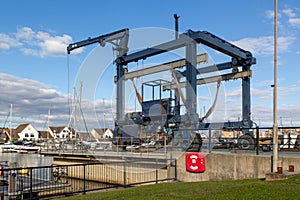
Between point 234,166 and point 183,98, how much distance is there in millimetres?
7631

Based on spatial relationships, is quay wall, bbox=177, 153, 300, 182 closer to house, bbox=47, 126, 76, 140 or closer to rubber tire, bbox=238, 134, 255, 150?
rubber tire, bbox=238, 134, 255, 150

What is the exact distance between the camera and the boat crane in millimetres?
18875

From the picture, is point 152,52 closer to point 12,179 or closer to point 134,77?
point 134,77

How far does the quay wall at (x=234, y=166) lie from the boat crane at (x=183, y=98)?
2.01m

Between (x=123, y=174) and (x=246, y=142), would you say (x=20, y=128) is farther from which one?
(x=246, y=142)

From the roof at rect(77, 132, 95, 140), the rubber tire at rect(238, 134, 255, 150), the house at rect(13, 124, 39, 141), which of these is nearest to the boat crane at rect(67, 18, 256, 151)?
the rubber tire at rect(238, 134, 255, 150)

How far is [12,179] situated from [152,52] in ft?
40.5

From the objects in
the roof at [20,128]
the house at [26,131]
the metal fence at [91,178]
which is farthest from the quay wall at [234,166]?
the roof at [20,128]

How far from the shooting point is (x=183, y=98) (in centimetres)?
2016

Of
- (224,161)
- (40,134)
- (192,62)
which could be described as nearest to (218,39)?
(192,62)

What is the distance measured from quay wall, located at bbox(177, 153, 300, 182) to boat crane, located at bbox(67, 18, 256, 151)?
6.59 feet

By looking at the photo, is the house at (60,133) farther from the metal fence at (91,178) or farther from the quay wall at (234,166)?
the quay wall at (234,166)

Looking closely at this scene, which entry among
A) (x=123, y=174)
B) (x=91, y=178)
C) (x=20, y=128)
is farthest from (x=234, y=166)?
(x=20, y=128)

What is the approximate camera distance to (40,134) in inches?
4592
